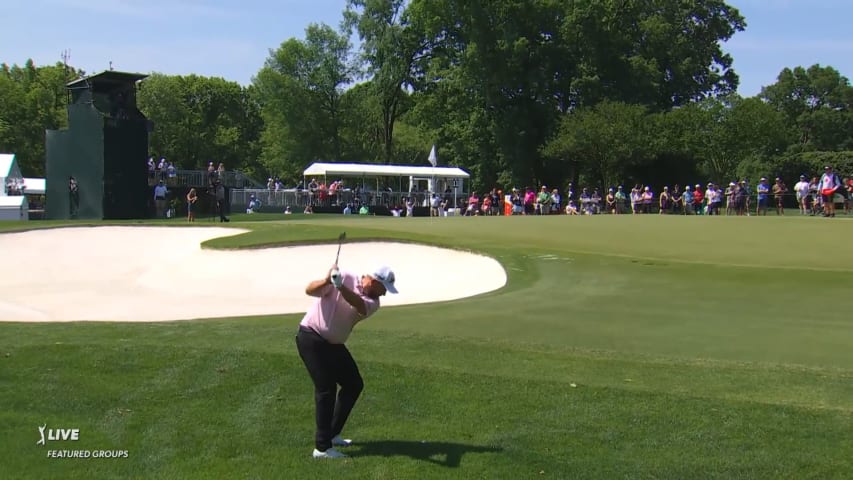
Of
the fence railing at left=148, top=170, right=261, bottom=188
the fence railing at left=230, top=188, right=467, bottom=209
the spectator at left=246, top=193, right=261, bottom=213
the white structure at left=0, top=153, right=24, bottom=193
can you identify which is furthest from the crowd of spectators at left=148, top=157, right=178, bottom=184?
the white structure at left=0, top=153, right=24, bottom=193

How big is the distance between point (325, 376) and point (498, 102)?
6203 centimetres

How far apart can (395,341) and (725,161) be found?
180 feet

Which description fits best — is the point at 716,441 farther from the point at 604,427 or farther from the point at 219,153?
the point at 219,153

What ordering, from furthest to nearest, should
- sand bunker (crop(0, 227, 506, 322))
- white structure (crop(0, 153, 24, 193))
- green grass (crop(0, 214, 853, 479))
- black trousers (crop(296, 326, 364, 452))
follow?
white structure (crop(0, 153, 24, 193)) → sand bunker (crop(0, 227, 506, 322)) → black trousers (crop(296, 326, 364, 452)) → green grass (crop(0, 214, 853, 479))

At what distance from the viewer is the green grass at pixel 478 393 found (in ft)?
21.2

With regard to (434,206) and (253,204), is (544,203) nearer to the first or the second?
(434,206)

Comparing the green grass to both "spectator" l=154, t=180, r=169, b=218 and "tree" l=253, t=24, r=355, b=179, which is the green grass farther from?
"tree" l=253, t=24, r=355, b=179

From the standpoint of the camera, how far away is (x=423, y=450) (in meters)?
6.68

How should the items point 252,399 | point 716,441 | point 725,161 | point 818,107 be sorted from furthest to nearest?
point 818,107 < point 725,161 < point 252,399 < point 716,441

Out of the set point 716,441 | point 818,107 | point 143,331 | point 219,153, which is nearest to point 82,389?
point 143,331

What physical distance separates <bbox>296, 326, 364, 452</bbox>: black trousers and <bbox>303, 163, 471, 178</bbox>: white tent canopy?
4759cm

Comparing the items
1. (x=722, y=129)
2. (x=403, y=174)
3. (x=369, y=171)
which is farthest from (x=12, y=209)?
(x=722, y=129)

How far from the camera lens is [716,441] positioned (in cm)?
693

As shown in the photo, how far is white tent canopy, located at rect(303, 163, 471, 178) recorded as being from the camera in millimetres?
54344
